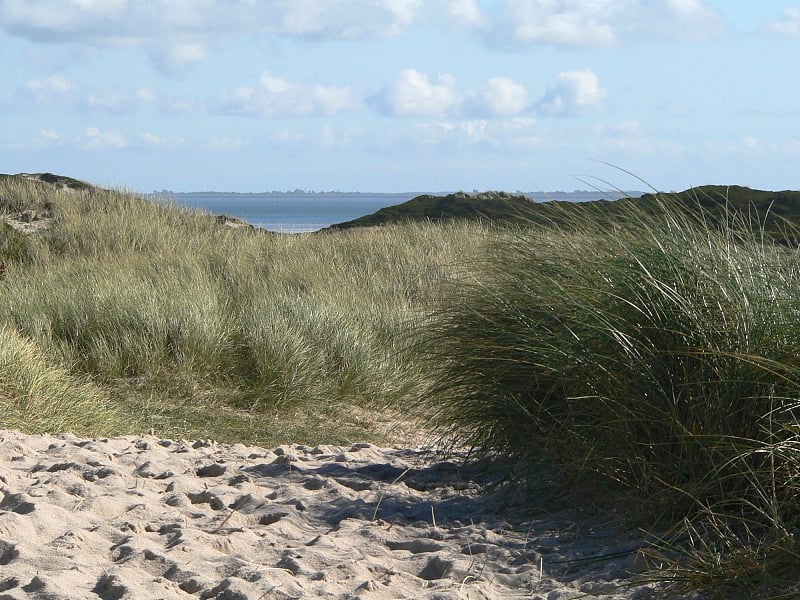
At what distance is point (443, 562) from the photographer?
131 inches

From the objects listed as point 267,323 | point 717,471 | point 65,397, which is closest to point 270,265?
point 267,323

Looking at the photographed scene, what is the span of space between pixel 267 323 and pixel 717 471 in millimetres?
5407

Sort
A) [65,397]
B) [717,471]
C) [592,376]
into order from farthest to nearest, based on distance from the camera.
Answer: [65,397] < [592,376] < [717,471]

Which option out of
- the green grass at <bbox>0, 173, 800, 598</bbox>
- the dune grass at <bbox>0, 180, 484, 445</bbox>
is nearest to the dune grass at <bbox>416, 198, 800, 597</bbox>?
the green grass at <bbox>0, 173, 800, 598</bbox>

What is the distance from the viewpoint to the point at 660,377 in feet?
11.7

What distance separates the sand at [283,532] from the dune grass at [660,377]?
257 millimetres

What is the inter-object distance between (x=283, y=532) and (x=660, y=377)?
164 cm

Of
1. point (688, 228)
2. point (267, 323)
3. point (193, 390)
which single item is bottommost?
point (193, 390)

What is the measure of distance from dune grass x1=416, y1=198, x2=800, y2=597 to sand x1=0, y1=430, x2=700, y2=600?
0.26 metres

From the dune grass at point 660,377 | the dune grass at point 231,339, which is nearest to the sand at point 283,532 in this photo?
the dune grass at point 660,377

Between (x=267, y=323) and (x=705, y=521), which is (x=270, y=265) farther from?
(x=705, y=521)

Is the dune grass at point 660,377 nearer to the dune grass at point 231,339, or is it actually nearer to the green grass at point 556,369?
the green grass at point 556,369

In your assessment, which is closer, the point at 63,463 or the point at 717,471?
the point at 717,471

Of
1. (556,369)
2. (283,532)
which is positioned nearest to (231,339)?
(283,532)
